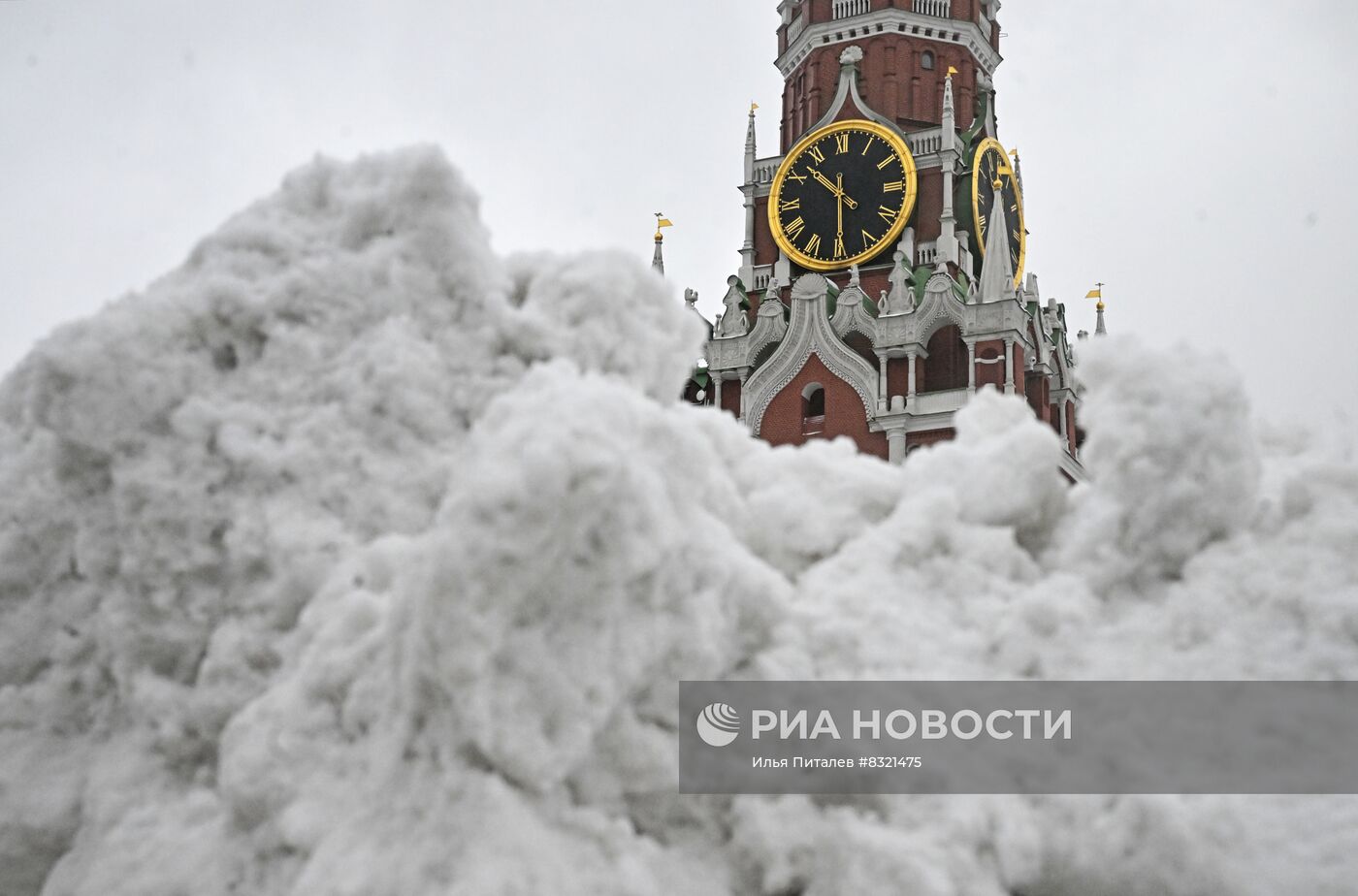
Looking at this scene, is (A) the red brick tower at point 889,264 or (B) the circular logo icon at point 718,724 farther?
(A) the red brick tower at point 889,264

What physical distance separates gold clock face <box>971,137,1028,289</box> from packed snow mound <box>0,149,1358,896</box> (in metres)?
22.9

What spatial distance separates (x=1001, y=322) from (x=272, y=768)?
2232cm

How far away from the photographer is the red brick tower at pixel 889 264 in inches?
940

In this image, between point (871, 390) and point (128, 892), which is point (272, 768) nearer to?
point (128, 892)

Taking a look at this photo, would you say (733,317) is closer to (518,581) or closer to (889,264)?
(889,264)

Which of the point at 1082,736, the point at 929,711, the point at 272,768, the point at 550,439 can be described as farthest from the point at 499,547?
the point at 1082,736

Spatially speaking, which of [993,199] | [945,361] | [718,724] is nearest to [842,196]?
[993,199]

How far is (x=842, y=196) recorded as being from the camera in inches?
1039

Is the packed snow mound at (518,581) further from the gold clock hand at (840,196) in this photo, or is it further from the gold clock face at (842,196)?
the gold clock hand at (840,196)

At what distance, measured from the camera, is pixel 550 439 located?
2.13 m

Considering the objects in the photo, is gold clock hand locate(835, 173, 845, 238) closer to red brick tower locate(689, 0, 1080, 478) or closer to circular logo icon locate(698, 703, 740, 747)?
red brick tower locate(689, 0, 1080, 478)

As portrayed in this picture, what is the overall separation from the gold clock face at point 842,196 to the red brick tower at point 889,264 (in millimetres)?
38

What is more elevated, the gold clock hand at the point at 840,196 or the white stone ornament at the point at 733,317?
the gold clock hand at the point at 840,196

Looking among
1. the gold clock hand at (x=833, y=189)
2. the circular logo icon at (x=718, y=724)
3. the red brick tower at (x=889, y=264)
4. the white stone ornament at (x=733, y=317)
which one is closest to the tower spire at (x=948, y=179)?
the red brick tower at (x=889, y=264)
